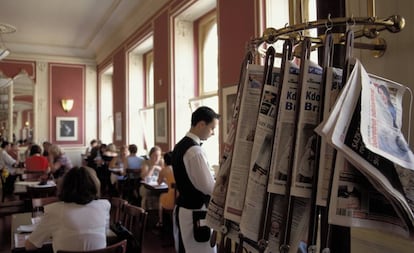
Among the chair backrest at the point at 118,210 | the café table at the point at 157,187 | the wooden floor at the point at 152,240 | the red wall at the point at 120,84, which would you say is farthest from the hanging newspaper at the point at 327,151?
the red wall at the point at 120,84

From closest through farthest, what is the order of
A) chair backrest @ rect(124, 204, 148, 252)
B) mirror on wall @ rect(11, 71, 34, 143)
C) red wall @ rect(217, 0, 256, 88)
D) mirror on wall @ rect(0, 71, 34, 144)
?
chair backrest @ rect(124, 204, 148, 252), red wall @ rect(217, 0, 256, 88), mirror on wall @ rect(0, 71, 34, 144), mirror on wall @ rect(11, 71, 34, 143)

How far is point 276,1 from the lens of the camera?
3.72 m

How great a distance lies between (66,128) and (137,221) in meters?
9.62

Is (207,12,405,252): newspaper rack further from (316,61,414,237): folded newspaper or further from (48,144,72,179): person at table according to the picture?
(48,144,72,179): person at table

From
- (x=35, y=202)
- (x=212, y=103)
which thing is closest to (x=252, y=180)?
(x=35, y=202)

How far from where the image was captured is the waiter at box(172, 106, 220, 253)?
2.60 metres

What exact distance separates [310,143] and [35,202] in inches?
126

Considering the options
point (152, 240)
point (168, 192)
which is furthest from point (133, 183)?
point (168, 192)

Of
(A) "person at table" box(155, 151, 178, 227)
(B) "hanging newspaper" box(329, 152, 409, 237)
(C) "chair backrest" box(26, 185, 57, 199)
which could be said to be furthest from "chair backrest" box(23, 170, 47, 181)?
(B) "hanging newspaper" box(329, 152, 409, 237)

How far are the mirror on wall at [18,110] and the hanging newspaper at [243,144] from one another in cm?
1101

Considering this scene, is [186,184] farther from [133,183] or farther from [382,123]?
[133,183]

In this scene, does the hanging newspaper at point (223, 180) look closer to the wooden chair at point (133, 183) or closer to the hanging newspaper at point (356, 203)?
the hanging newspaper at point (356, 203)

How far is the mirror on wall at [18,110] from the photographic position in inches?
419

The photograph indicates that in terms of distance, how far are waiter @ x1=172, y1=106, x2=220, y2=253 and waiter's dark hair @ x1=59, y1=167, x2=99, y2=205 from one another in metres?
0.59
